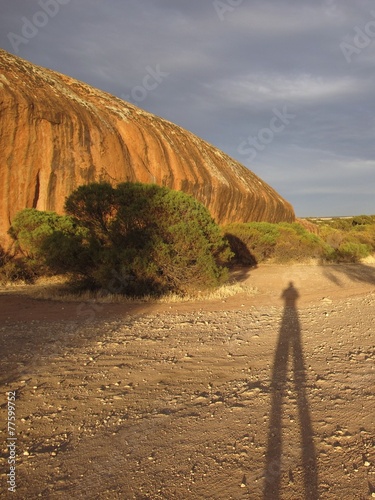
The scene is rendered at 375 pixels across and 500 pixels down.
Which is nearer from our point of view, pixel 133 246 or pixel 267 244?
pixel 133 246

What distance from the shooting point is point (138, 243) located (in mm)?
9156

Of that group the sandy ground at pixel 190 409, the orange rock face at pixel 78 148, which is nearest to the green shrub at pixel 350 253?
the orange rock face at pixel 78 148

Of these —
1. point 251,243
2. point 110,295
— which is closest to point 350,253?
point 251,243

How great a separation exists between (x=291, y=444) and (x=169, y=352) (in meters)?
2.40

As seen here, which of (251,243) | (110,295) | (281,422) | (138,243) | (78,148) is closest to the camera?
(281,422)

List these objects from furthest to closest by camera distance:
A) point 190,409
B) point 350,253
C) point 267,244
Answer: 1. point 350,253
2. point 267,244
3. point 190,409

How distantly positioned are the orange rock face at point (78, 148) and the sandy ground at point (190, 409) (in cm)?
833

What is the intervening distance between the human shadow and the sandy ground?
1 centimetres

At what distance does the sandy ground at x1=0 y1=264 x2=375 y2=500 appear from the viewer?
7.11 ft

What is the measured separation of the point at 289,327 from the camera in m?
5.92

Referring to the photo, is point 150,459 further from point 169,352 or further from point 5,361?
point 5,361

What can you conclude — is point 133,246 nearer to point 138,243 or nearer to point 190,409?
point 138,243

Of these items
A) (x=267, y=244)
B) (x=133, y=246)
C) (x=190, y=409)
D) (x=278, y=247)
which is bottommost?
(x=190, y=409)

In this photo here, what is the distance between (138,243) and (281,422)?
6872mm
